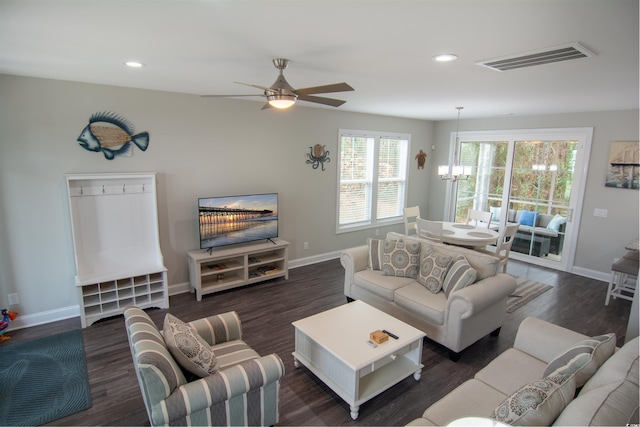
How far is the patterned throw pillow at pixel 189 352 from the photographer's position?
2.07 meters

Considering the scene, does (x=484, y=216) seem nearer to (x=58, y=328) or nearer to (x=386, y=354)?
(x=386, y=354)

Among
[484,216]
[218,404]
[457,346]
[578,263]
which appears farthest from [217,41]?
[578,263]

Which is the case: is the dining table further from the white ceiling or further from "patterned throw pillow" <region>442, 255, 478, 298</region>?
the white ceiling

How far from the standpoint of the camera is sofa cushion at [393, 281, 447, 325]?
3213 millimetres

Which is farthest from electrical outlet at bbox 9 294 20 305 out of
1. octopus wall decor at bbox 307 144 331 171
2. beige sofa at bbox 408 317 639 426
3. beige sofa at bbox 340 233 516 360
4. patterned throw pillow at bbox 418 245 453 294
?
patterned throw pillow at bbox 418 245 453 294

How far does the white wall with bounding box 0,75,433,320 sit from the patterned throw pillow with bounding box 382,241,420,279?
199cm

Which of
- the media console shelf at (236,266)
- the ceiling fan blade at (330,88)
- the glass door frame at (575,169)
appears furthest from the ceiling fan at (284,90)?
the glass door frame at (575,169)

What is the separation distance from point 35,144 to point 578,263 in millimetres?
7412

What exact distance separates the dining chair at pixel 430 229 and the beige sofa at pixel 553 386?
2182 mm

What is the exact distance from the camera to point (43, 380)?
2.83 m

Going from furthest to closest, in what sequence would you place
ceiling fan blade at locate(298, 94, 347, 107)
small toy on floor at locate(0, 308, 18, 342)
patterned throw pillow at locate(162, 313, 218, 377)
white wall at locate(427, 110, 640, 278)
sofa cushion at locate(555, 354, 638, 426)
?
white wall at locate(427, 110, 640, 278), small toy on floor at locate(0, 308, 18, 342), ceiling fan blade at locate(298, 94, 347, 107), patterned throw pillow at locate(162, 313, 218, 377), sofa cushion at locate(555, 354, 638, 426)

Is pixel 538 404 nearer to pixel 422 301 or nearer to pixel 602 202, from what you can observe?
pixel 422 301

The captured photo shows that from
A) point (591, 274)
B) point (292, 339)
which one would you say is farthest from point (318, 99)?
point (591, 274)

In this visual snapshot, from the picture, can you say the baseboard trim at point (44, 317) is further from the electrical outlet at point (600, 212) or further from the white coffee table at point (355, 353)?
the electrical outlet at point (600, 212)
